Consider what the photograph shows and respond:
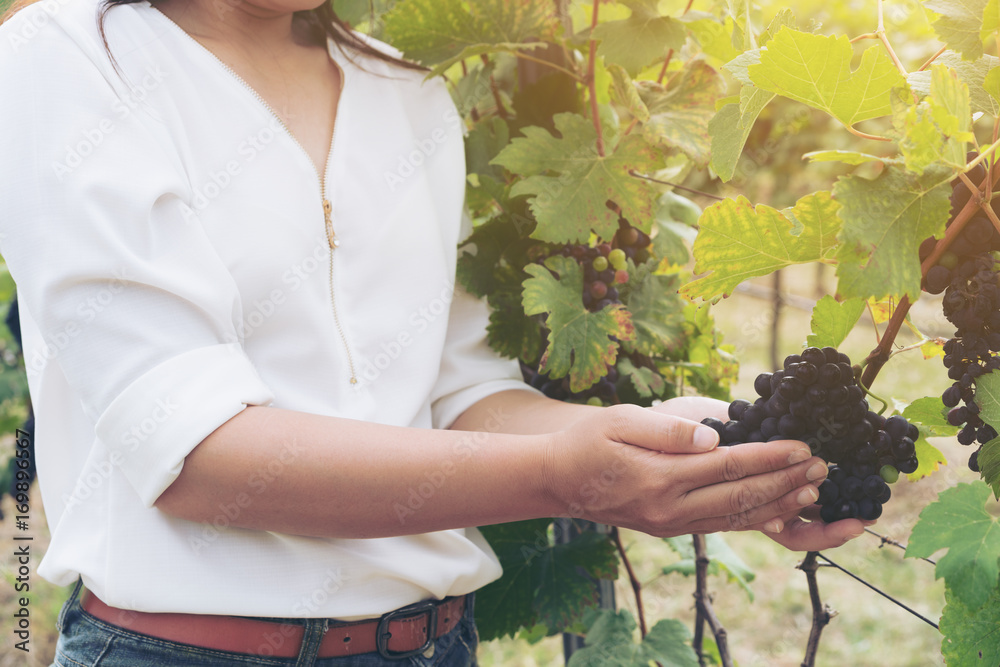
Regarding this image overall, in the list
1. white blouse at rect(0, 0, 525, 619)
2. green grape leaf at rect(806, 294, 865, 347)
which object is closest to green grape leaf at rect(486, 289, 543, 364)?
white blouse at rect(0, 0, 525, 619)

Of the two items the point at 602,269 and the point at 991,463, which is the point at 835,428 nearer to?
the point at 991,463

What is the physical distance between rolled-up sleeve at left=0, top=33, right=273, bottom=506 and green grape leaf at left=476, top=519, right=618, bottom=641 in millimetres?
711

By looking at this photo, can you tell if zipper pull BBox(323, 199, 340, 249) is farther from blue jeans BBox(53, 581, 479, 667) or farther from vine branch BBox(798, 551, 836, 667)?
vine branch BBox(798, 551, 836, 667)

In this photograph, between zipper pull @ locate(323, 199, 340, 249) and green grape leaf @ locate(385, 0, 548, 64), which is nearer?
zipper pull @ locate(323, 199, 340, 249)

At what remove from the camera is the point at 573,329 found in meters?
1.17

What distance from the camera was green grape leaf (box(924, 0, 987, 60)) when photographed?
0.75 m

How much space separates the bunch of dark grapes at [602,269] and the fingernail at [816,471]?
0.47 metres

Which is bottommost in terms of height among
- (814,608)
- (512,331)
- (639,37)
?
(814,608)

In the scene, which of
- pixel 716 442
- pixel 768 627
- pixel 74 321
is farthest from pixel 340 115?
pixel 768 627

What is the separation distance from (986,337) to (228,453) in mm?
775

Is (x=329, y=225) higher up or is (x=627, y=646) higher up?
(x=329, y=225)

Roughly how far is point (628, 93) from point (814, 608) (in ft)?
2.52

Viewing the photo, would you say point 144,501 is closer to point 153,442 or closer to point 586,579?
point 153,442

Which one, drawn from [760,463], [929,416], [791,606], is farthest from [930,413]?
[791,606]
